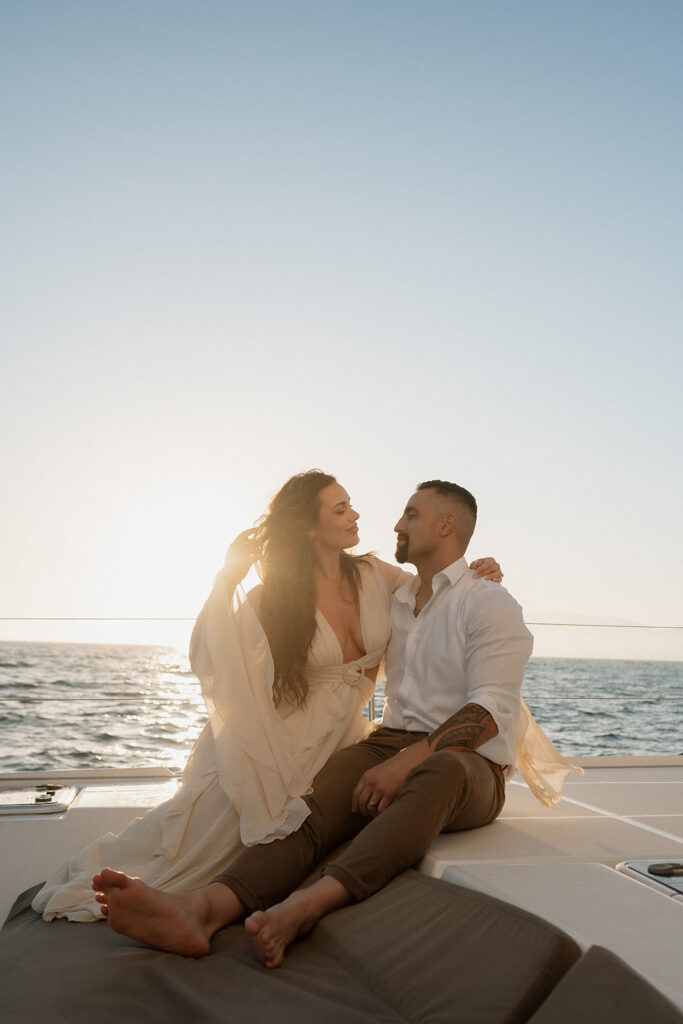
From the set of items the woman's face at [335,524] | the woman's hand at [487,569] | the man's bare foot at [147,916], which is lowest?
the man's bare foot at [147,916]

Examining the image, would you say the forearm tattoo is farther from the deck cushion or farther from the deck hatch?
the deck hatch

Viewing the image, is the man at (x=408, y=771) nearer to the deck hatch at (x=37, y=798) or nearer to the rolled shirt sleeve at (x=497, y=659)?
the rolled shirt sleeve at (x=497, y=659)

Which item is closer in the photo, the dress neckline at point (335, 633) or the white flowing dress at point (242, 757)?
the white flowing dress at point (242, 757)

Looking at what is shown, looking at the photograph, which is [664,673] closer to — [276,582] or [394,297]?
[394,297]

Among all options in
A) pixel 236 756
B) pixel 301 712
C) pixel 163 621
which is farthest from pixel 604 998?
pixel 163 621

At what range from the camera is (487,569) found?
2312mm

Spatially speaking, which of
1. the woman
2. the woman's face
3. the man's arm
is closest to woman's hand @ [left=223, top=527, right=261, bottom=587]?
the woman

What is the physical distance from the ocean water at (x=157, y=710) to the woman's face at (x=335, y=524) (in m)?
0.67

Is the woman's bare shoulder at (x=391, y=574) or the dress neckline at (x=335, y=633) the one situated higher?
the woman's bare shoulder at (x=391, y=574)

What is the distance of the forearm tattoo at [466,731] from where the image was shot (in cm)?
194

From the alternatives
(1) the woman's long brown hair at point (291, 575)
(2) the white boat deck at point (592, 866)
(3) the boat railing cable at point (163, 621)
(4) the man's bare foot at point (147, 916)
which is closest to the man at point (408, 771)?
(4) the man's bare foot at point (147, 916)

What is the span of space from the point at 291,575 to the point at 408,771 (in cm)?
70

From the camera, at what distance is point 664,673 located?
2961 centimetres

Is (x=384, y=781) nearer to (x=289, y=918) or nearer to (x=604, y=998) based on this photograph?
(x=289, y=918)
